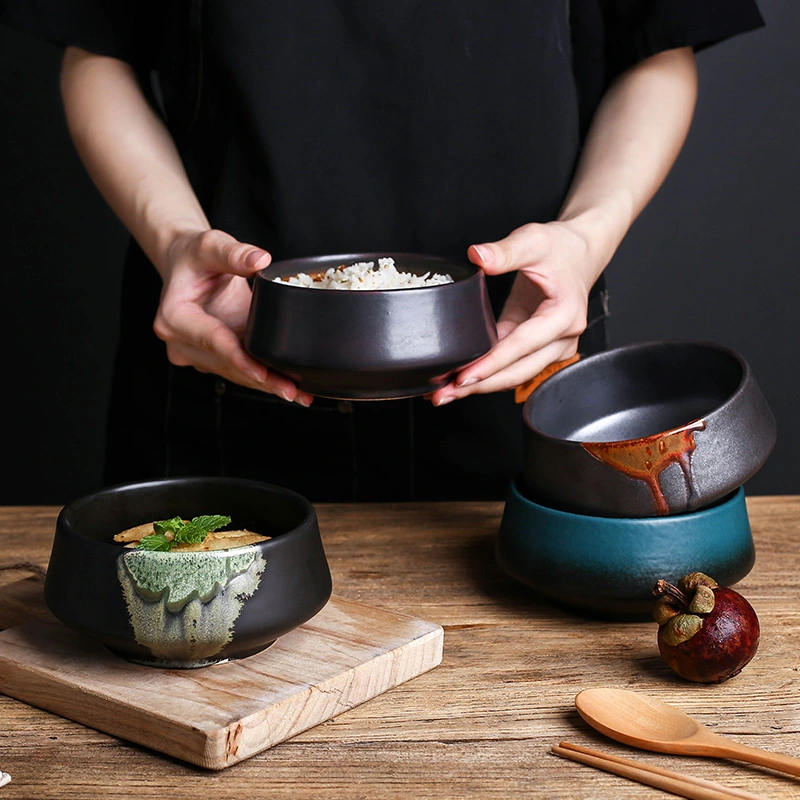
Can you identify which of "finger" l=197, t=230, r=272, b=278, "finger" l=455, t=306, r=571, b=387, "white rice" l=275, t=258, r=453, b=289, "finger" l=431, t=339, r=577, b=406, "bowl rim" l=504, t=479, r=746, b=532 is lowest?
"bowl rim" l=504, t=479, r=746, b=532

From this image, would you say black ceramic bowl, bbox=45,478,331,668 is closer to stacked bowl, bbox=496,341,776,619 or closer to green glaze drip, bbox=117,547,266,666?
green glaze drip, bbox=117,547,266,666

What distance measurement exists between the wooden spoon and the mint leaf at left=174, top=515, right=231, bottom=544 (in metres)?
0.35

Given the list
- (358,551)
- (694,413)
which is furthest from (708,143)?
(358,551)

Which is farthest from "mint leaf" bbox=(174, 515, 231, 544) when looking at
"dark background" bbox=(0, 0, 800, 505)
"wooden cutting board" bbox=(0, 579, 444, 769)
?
"dark background" bbox=(0, 0, 800, 505)

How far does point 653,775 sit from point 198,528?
43 centimetres

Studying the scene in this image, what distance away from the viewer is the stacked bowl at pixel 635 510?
3.40ft

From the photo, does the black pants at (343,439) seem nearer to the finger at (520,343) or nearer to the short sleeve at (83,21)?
the finger at (520,343)

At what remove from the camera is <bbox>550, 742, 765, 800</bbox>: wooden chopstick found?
0.77 m

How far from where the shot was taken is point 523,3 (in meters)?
1.50

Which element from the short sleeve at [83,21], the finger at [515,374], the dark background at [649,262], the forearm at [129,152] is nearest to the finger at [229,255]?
the forearm at [129,152]

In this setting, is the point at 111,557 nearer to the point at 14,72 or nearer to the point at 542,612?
the point at 542,612

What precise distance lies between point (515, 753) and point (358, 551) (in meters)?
0.48

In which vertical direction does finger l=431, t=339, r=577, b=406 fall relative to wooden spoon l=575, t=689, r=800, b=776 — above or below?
above

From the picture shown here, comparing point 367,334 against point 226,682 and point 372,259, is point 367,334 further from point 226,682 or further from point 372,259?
point 226,682
